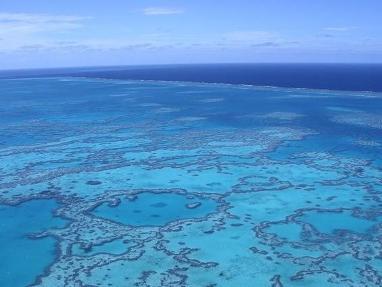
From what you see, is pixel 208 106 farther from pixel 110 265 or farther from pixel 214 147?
pixel 110 265

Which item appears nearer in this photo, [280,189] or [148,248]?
[148,248]

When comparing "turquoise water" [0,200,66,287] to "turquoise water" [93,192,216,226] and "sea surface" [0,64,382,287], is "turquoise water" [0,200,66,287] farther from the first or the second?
"turquoise water" [93,192,216,226]

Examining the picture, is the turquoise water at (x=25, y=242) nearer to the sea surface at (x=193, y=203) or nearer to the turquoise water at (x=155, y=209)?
the sea surface at (x=193, y=203)

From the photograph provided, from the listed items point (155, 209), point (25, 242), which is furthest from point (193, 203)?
point (25, 242)

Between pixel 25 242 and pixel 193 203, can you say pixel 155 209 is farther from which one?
pixel 25 242

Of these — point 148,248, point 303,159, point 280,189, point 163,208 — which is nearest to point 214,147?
point 303,159

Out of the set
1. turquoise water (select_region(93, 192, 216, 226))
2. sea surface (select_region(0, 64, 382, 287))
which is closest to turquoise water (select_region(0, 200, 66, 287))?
sea surface (select_region(0, 64, 382, 287))
